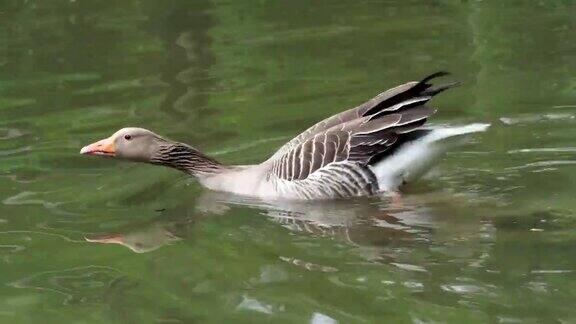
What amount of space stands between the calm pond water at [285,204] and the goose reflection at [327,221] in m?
0.02

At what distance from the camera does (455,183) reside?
859 cm

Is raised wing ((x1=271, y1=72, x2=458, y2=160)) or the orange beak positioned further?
the orange beak

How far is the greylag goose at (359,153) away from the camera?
8172 mm

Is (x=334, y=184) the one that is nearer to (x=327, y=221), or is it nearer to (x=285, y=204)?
(x=285, y=204)

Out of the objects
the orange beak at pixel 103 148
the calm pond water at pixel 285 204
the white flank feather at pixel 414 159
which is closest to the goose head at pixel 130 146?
the orange beak at pixel 103 148

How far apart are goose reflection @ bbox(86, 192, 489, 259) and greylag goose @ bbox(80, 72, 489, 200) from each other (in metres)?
0.13

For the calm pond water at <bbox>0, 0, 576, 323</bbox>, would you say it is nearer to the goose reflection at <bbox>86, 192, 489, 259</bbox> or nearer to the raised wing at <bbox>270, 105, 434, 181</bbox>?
the goose reflection at <bbox>86, 192, 489, 259</bbox>

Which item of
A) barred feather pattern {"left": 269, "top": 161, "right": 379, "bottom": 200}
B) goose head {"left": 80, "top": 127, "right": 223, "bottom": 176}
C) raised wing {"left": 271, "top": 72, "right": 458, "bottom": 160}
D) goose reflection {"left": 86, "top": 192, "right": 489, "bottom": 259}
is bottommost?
goose reflection {"left": 86, "top": 192, "right": 489, "bottom": 259}

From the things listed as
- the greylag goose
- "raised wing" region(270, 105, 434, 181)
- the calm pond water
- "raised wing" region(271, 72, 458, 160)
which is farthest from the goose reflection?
"raised wing" region(271, 72, 458, 160)

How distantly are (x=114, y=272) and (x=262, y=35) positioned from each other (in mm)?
8435

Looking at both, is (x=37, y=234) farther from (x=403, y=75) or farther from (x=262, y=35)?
(x=262, y=35)

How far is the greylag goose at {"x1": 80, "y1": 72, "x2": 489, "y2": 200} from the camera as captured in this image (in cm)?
817

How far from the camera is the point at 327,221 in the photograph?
26.0 feet

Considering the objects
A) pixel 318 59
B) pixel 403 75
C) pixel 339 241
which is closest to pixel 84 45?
pixel 318 59
